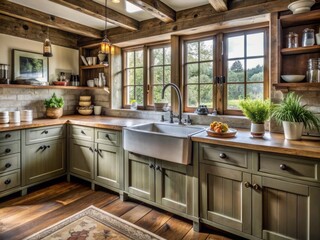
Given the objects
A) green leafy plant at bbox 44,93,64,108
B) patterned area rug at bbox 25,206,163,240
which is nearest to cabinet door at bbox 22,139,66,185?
green leafy plant at bbox 44,93,64,108

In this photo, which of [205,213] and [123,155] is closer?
[205,213]

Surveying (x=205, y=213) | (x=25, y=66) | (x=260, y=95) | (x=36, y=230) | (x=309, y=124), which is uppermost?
(x=25, y=66)

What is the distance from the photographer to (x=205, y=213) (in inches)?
78.9


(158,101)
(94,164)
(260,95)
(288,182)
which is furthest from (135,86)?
(288,182)

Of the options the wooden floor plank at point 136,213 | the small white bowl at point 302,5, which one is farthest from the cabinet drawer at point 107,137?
the small white bowl at point 302,5

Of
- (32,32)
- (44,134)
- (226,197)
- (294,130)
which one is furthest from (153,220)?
(32,32)

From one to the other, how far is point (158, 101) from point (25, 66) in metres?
1.95

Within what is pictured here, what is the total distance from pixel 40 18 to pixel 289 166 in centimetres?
320

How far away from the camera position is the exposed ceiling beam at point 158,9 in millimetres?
2287

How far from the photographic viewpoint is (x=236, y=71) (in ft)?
8.59

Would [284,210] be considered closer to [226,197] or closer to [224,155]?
[226,197]

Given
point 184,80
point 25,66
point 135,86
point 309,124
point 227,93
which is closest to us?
point 309,124

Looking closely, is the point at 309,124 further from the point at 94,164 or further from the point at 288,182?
the point at 94,164

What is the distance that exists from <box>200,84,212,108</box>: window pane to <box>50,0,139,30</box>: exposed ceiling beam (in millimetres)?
1263
